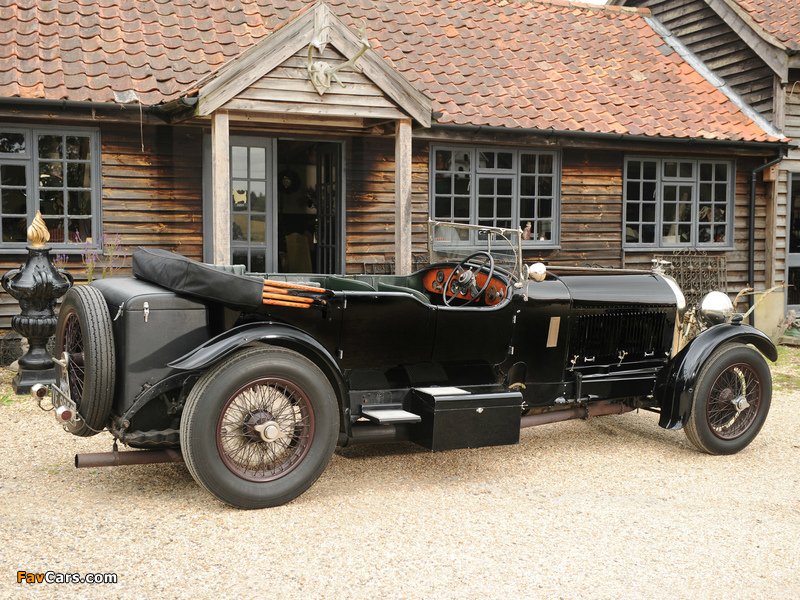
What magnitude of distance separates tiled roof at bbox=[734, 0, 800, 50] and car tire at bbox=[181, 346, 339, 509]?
9683mm

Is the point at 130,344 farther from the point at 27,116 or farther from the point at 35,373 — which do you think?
the point at 27,116

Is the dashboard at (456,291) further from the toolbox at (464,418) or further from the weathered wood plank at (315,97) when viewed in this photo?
the weathered wood plank at (315,97)

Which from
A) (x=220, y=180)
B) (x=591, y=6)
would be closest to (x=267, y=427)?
(x=220, y=180)

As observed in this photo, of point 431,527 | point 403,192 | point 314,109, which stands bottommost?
point 431,527

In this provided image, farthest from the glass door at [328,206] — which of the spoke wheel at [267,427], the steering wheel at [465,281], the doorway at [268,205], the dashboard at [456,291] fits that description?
the spoke wheel at [267,427]

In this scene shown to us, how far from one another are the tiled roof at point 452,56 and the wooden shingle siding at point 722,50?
1.23ft

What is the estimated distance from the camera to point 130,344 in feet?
12.5

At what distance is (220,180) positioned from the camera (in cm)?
793

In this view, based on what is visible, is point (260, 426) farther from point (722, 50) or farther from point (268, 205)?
point (722, 50)

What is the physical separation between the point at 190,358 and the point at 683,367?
10.3 ft

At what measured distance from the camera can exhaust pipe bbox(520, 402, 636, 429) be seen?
16.6 feet

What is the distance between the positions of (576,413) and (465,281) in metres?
1.14

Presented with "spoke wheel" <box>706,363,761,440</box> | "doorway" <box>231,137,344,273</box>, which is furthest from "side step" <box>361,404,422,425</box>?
"doorway" <box>231,137,344,273</box>

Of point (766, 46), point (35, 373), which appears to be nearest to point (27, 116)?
point (35, 373)
